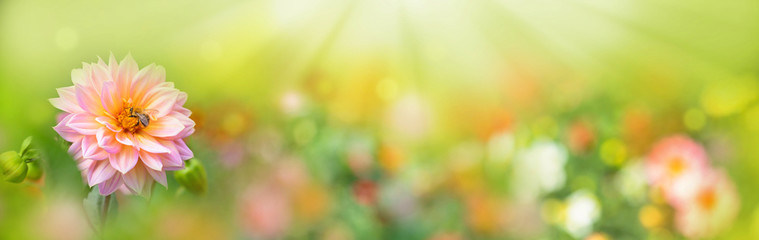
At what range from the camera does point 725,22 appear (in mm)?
1022

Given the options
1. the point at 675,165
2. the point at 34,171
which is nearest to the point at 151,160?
the point at 34,171

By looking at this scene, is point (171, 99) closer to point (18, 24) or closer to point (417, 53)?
point (18, 24)

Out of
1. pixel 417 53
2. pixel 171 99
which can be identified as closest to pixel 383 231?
pixel 417 53

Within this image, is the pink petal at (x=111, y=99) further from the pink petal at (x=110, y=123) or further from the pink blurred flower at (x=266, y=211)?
the pink blurred flower at (x=266, y=211)

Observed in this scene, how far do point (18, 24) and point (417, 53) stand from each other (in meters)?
0.46

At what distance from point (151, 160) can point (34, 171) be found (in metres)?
0.14

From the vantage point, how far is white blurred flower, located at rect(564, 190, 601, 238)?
1.02 metres

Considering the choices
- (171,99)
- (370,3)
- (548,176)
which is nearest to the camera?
(171,99)

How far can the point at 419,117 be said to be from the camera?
0.93 m

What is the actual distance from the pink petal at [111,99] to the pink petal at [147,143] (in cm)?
3

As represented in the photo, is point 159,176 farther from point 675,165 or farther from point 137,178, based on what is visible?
point 675,165

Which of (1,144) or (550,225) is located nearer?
(1,144)

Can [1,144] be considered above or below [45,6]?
below

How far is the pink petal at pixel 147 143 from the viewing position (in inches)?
26.9
